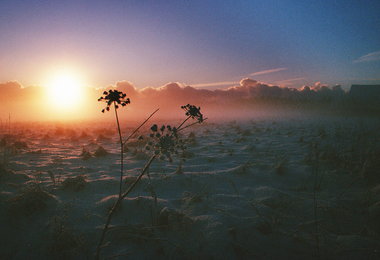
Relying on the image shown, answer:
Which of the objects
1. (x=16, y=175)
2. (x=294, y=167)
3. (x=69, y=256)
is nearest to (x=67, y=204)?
(x=69, y=256)

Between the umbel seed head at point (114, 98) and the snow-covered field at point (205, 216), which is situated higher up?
the umbel seed head at point (114, 98)

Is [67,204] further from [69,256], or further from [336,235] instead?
[336,235]

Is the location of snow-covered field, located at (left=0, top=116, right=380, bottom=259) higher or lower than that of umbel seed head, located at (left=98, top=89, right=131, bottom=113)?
lower

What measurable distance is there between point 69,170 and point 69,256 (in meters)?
3.27

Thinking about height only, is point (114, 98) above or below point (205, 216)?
above

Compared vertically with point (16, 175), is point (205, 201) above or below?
below

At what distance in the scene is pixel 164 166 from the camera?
461cm

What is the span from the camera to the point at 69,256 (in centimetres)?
168

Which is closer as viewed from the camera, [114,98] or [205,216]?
[114,98]

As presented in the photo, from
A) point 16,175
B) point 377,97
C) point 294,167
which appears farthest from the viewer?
point 377,97

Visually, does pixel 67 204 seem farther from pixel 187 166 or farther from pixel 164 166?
pixel 187 166

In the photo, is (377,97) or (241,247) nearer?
(241,247)

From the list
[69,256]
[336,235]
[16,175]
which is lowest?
[336,235]

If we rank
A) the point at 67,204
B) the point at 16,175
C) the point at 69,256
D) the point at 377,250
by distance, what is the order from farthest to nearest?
the point at 16,175
the point at 67,204
the point at 69,256
the point at 377,250
